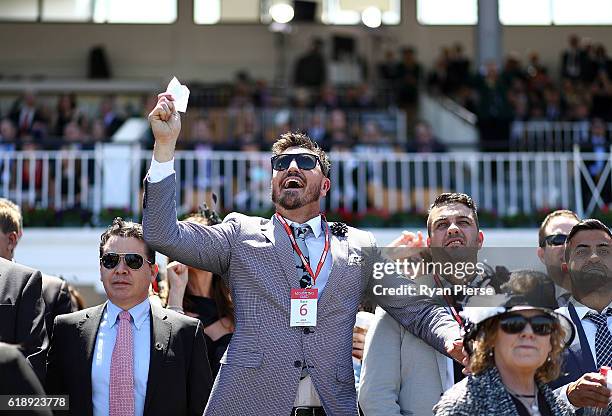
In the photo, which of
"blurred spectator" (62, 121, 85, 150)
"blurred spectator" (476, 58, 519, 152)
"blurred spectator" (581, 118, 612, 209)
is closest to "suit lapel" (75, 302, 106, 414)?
"blurred spectator" (62, 121, 85, 150)

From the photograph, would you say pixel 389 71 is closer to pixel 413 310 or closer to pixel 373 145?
pixel 373 145

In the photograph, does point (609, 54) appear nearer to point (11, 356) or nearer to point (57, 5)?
point (57, 5)

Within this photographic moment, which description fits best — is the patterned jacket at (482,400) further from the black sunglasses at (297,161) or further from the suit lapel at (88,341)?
the suit lapel at (88,341)

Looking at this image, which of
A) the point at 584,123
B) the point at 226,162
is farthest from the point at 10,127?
the point at 584,123

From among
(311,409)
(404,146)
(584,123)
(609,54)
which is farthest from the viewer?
(609,54)

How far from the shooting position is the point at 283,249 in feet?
15.3

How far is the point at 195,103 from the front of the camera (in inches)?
721

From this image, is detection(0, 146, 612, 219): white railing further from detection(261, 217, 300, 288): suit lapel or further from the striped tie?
the striped tie

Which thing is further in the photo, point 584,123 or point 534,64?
point 534,64

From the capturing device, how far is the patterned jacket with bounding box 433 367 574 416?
3.67 metres

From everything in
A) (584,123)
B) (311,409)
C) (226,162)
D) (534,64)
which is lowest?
(311,409)

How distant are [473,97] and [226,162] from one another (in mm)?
5370

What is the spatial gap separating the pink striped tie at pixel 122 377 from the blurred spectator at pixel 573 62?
14446 millimetres

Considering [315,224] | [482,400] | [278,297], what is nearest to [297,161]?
[315,224]
